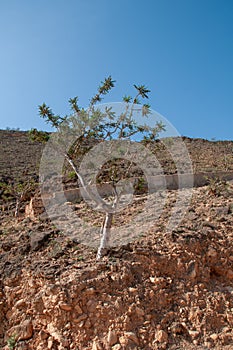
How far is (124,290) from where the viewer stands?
16.6 ft

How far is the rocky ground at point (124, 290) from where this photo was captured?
15.1ft

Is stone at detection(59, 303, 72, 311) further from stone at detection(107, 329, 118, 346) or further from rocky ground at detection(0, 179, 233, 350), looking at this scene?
stone at detection(107, 329, 118, 346)

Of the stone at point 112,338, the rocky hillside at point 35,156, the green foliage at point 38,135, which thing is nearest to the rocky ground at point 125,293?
the stone at point 112,338

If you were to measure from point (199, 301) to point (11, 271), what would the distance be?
10.7 ft

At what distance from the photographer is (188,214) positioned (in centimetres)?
750

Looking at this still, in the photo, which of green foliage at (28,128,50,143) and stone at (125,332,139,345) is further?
green foliage at (28,128,50,143)

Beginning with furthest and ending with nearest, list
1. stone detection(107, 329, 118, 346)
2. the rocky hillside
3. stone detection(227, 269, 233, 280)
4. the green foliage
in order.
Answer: the rocky hillside → the green foliage → stone detection(227, 269, 233, 280) → stone detection(107, 329, 118, 346)

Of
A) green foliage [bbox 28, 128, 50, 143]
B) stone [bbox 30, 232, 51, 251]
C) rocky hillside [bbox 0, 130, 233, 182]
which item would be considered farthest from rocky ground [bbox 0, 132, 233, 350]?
rocky hillside [bbox 0, 130, 233, 182]

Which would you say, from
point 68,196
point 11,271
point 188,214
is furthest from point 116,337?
point 68,196

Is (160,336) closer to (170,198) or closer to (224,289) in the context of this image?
(224,289)

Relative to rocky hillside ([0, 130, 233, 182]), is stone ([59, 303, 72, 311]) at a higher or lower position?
lower

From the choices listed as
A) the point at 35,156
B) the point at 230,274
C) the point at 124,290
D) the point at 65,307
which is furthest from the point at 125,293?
the point at 35,156

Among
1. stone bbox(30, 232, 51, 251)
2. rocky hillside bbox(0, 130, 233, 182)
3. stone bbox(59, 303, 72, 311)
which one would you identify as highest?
rocky hillside bbox(0, 130, 233, 182)

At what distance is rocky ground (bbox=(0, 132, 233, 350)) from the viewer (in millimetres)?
4594
